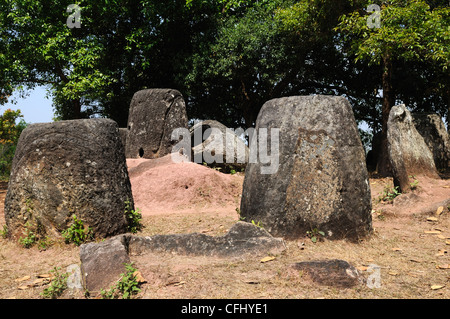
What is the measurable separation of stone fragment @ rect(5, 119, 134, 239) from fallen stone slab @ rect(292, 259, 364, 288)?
2897mm

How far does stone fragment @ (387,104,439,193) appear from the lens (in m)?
8.23

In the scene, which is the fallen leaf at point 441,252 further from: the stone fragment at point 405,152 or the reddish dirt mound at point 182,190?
the reddish dirt mound at point 182,190

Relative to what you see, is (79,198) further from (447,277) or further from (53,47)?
(53,47)

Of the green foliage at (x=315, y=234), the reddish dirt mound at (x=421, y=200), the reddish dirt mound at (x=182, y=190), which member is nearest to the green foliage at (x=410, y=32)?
the reddish dirt mound at (x=421, y=200)

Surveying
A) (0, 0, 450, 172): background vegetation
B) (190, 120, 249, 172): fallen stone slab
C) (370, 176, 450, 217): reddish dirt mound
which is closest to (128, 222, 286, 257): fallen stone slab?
(370, 176, 450, 217): reddish dirt mound

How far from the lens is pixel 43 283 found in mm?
4078

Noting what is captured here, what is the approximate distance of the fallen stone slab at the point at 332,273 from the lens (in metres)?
3.73

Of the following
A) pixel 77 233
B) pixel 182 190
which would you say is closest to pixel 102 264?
pixel 77 233

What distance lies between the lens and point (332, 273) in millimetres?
3781

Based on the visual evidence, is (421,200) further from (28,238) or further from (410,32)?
(28,238)

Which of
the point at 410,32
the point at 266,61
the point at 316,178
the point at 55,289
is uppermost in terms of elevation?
the point at 266,61

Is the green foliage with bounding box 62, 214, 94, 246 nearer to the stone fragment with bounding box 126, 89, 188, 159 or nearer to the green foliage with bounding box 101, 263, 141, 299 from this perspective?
the green foliage with bounding box 101, 263, 141, 299

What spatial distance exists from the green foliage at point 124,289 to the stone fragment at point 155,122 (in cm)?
854

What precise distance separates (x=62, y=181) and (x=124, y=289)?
2311 mm
